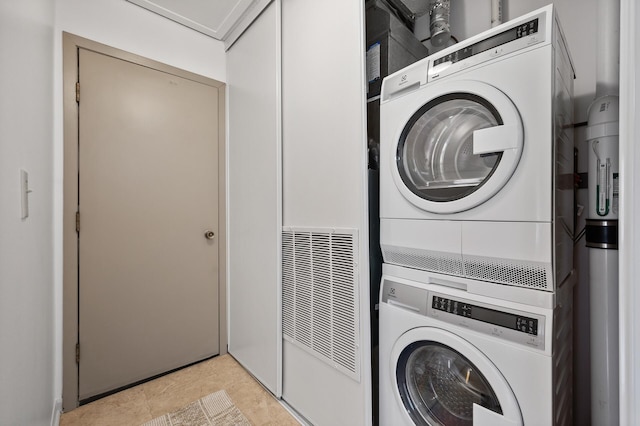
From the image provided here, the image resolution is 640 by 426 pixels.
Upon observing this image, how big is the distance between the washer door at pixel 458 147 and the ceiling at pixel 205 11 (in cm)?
153

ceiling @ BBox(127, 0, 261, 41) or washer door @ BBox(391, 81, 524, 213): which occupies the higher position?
ceiling @ BBox(127, 0, 261, 41)

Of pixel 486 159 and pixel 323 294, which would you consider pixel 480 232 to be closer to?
pixel 486 159

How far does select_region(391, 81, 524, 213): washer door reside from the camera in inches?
36.3

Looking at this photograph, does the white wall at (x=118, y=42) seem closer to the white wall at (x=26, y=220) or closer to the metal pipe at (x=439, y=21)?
the white wall at (x=26, y=220)

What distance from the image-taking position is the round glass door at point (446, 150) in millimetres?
1014

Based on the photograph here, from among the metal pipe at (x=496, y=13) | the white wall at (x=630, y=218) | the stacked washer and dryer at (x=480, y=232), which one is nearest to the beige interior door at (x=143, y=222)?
the stacked washer and dryer at (x=480, y=232)

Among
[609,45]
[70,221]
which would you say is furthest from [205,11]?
[609,45]

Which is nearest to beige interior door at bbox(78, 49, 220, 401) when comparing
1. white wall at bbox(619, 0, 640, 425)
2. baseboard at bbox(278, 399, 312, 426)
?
baseboard at bbox(278, 399, 312, 426)

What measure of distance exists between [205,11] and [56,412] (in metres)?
2.65

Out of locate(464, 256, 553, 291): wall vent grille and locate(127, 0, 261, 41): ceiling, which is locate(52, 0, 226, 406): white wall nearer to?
locate(127, 0, 261, 41): ceiling

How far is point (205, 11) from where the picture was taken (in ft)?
6.66

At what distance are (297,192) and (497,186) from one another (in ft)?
3.30

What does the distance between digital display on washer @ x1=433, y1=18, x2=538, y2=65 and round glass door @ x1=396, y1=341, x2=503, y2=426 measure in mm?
1050

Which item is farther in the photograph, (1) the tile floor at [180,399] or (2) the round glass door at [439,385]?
(1) the tile floor at [180,399]
